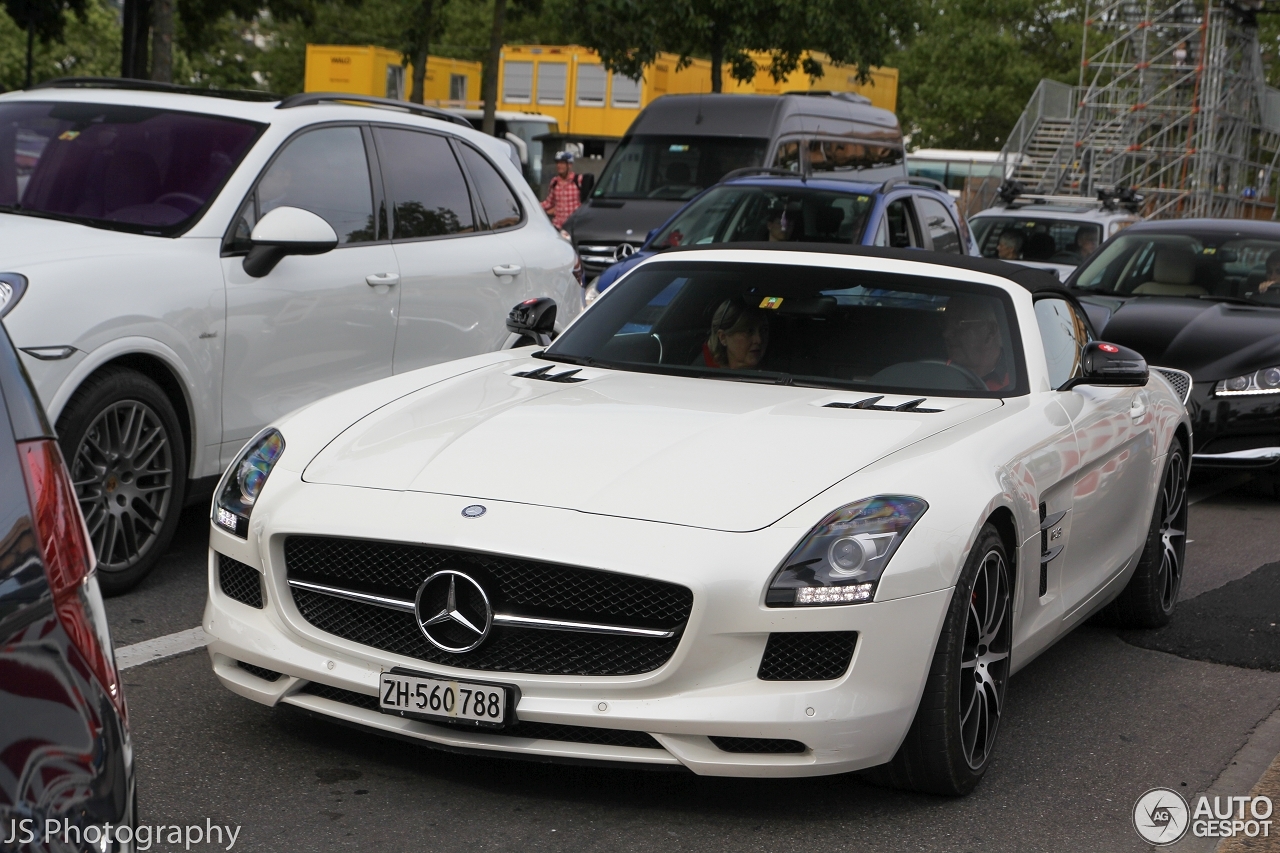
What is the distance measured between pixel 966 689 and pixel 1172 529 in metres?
2.61

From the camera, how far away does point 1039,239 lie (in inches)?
631

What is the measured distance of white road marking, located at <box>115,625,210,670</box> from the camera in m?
5.23

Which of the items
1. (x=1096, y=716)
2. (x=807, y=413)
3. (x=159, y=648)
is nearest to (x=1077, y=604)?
(x=1096, y=716)

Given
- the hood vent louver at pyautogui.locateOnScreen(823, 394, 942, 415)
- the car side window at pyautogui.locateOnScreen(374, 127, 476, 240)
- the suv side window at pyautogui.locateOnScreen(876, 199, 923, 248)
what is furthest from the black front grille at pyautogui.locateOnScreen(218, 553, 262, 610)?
the suv side window at pyautogui.locateOnScreen(876, 199, 923, 248)

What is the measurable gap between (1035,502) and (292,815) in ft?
7.22

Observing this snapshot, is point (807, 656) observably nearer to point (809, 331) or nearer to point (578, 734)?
point (578, 734)

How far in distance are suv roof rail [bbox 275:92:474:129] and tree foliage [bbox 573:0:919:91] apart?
16.9m

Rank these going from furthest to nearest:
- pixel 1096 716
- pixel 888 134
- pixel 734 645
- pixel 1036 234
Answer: pixel 888 134, pixel 1036 234, pixel 1096 716, pixel 734 645

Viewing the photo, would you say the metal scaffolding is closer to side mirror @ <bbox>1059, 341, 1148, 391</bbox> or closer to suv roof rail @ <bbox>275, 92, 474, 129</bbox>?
suv roof rail @ <bbox>275, 92, 474, 129</bbox>

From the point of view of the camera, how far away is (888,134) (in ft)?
76.3

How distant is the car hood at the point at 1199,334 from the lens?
31.4 ft

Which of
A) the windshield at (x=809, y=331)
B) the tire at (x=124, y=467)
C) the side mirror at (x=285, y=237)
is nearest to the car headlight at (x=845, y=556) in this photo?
the windshield at (x=809, y=331)

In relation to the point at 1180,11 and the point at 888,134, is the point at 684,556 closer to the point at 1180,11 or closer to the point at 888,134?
the point at 888,134

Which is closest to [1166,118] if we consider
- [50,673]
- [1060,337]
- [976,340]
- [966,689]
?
[1060,337]
